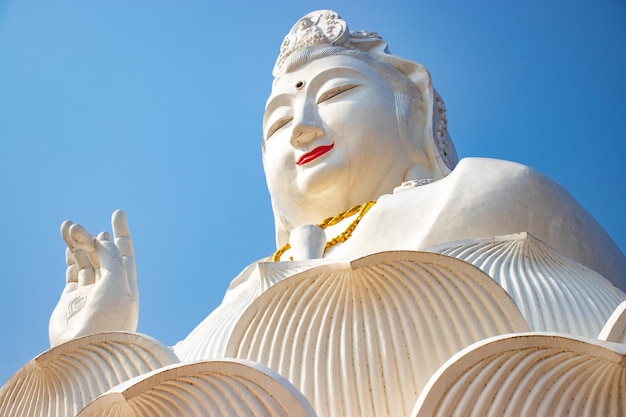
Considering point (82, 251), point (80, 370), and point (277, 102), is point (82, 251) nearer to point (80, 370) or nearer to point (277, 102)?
point (80, 370)

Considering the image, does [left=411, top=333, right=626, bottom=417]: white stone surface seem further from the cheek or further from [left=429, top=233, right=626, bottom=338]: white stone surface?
the cheek

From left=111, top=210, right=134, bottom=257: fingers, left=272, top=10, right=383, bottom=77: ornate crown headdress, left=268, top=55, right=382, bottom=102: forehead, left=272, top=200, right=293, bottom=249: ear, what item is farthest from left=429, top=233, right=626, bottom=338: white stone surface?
left=272, top=10, right=383, bottom=77: ornate crown headdress

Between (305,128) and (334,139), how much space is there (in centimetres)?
21

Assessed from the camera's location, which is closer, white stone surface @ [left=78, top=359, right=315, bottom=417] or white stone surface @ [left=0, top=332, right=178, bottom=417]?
white stone surface @ [left=78, top=359, right=315, bottom=417]

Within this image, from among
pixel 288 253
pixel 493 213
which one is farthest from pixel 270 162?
pixel 493 213

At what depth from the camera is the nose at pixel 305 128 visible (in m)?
6.83

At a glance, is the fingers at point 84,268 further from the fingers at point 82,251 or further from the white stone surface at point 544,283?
the white stone surface at point 544,283

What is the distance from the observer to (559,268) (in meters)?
4.90

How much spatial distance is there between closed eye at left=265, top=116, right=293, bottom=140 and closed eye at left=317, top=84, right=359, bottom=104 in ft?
0.93

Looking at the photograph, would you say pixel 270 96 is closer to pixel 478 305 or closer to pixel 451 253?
pixel 451 253

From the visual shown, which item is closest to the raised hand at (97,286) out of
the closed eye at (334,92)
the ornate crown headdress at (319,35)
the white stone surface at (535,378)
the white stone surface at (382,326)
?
the white stone surface at (382,326)

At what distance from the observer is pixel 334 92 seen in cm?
704

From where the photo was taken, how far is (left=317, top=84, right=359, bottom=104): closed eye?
7.03 meters

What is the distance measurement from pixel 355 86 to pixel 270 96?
2.28ft
